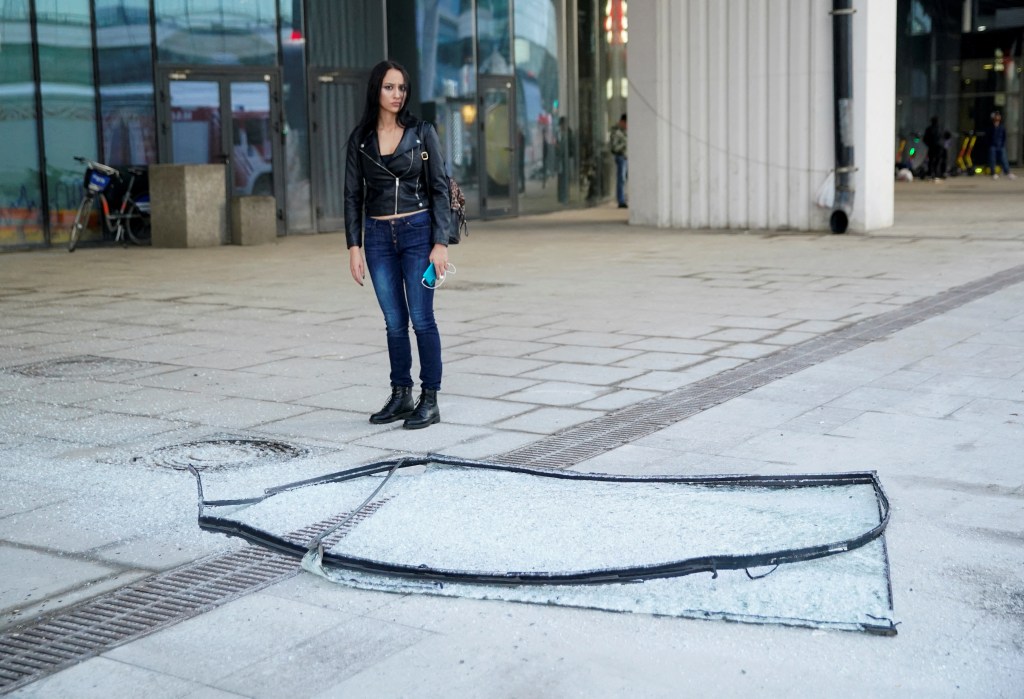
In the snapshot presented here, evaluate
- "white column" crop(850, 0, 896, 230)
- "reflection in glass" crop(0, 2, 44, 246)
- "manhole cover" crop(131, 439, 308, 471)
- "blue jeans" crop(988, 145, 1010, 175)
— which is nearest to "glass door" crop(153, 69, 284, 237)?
"reflection in glass" crop(0, 2, 44, 246)

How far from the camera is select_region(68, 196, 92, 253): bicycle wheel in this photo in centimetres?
1734

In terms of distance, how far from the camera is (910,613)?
12.2 feet

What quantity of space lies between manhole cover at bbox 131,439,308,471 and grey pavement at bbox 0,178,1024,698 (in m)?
0.06

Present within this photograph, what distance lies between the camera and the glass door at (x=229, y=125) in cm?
1873

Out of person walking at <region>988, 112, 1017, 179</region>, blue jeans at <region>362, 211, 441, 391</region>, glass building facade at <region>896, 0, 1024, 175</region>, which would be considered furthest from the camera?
glass building facade at <region>896, 0, 1024, 175</region>

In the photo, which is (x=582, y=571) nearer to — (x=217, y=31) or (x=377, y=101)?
(x=377, y=101)

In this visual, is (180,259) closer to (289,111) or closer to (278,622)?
(289,111)

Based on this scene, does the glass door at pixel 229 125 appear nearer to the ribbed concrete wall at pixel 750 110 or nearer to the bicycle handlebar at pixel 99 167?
the bicycle handlebar at pixel 99 167

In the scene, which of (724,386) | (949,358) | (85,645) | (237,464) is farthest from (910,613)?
(949,358)

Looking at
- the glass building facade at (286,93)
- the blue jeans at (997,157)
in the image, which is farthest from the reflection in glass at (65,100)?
the blue jeans at (997,157)

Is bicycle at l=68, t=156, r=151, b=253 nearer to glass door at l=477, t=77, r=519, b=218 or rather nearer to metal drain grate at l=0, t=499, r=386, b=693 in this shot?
glass door at l=477, t=77, r=519, b=218

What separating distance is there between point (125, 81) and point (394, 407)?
13297 mm

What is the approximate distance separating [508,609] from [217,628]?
83 centimetres

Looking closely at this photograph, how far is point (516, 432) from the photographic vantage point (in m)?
6.17
